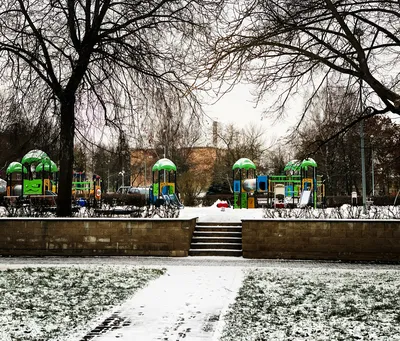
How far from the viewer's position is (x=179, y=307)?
8852mm

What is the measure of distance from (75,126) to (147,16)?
461cm

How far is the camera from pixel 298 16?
12.3 metres

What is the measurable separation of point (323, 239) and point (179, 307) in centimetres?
851

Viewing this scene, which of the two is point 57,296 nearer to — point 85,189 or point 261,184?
point 261,184

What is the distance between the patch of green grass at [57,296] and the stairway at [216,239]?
4084 millimetres

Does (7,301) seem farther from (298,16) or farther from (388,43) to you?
(388,43)

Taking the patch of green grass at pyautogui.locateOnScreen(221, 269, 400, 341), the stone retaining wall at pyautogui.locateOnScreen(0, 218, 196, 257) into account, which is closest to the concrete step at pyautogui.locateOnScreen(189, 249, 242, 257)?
the stone retaining wall at pyautogui.locateOnScreen(0, 218, 196, 257)

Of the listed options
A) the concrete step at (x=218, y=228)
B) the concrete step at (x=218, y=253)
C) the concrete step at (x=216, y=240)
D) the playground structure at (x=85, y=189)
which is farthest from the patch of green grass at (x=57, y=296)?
the playground structure at (x=85, y=189)

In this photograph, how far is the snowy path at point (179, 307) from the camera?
7.05 meters

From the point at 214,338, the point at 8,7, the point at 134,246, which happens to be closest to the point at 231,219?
the point at 134,246

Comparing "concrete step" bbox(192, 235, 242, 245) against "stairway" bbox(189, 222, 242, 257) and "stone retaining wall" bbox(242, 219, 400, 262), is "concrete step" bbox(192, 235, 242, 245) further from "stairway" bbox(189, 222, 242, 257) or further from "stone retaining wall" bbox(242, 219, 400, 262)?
"stone retaining wall" bbox(242, 219, 400, 262)

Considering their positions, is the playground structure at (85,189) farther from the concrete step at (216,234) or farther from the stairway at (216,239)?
the concrete step at (216,234)

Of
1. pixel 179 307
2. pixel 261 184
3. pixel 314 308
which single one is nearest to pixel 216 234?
pixel 179 307

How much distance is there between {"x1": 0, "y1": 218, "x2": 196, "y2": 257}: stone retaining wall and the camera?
664 inches
